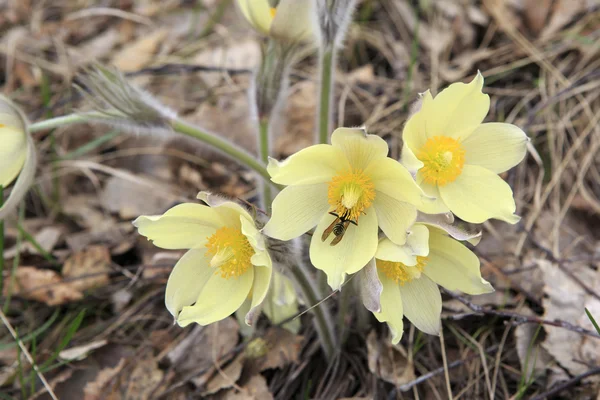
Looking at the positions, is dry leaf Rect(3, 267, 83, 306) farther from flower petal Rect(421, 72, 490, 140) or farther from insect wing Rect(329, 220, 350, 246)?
flower petal Rect(421, 72, 490, 140)

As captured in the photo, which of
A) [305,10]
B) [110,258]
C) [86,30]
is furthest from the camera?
[86,30]

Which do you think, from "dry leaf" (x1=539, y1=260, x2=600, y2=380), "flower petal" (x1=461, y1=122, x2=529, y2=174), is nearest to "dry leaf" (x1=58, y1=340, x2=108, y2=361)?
"flower petal" (x1=461, y1=122, x2=529, y2=174)

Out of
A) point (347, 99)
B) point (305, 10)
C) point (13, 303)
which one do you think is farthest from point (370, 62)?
point (13, 303)

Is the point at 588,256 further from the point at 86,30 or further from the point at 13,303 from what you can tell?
the point at 86,30

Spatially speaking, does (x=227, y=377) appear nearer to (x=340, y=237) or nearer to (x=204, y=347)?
(x=204, y=347)

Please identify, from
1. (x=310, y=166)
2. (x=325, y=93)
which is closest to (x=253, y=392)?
(x=310, y=166)

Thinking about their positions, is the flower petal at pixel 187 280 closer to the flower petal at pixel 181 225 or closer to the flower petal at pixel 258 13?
the flower petal at pixel 181 225
